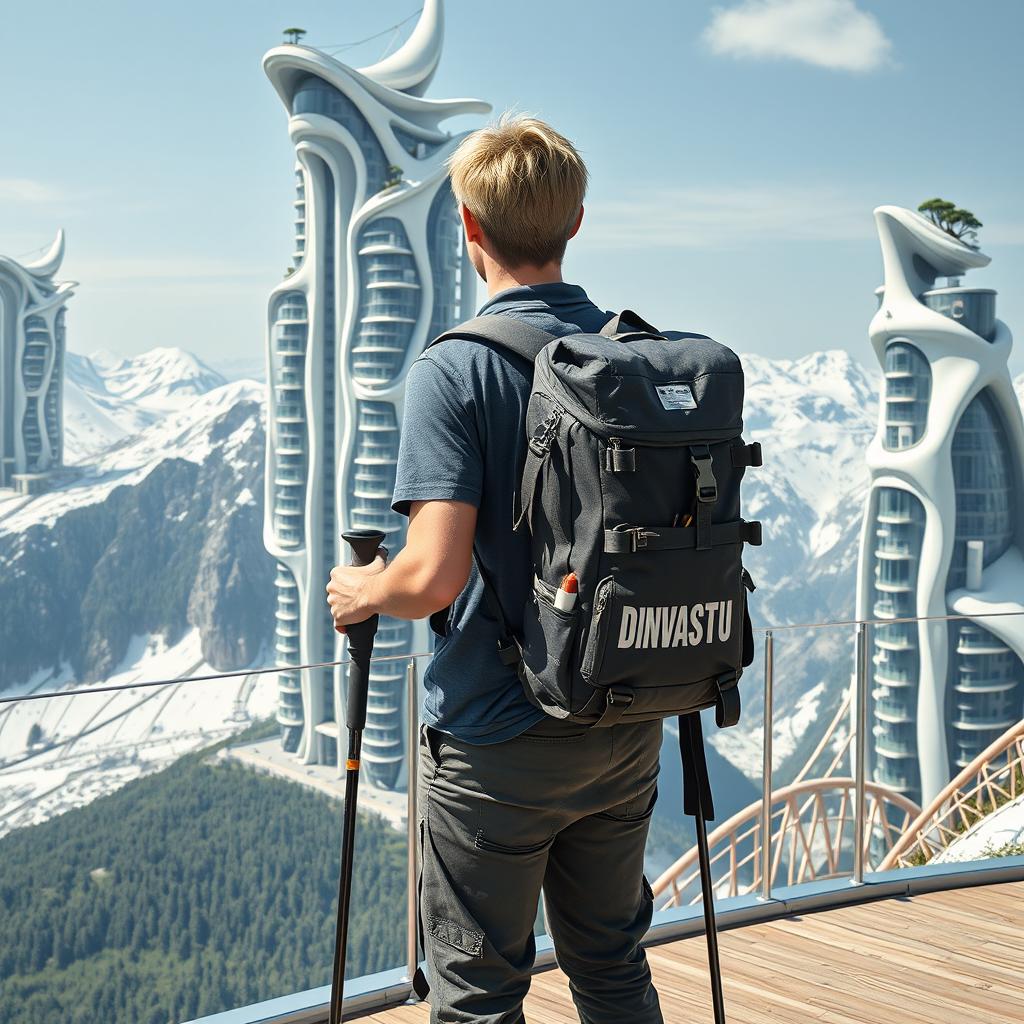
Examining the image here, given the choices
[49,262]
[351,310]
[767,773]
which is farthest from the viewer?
[49,262]

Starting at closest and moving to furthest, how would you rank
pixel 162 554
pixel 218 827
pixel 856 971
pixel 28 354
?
1. pixel 856 971
2. pixel 218 827
3. pixel 28 354
4. pixel 162 554

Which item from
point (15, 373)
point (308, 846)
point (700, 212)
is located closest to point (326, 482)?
point (308, 846)

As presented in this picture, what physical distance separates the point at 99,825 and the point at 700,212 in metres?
73.8

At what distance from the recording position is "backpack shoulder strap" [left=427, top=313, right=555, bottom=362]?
3.55 feet

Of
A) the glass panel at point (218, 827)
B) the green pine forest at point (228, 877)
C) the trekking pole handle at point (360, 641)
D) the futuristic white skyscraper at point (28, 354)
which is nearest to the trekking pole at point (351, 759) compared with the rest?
the trekking pole handle at point (360, 641)

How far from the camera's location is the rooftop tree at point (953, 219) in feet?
105

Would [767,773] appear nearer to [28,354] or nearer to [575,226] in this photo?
[575,226]

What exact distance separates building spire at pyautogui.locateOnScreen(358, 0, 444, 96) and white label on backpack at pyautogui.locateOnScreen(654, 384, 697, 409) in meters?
47.3

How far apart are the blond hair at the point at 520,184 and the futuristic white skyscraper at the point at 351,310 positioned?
41547 mm

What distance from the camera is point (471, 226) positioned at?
1131mm

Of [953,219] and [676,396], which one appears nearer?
[676,396]

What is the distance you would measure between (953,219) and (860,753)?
32319mm

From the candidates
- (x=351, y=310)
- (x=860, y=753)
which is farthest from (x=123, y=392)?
(x=860, y=753)

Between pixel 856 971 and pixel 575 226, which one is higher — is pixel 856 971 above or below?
below
